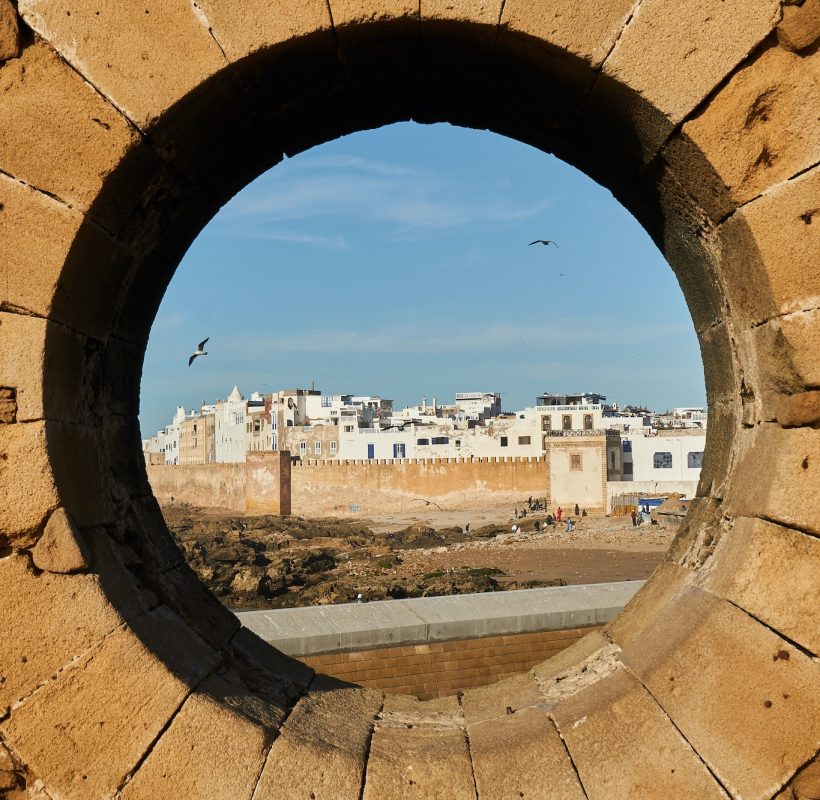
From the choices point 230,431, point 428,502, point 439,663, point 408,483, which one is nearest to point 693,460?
point 428,502

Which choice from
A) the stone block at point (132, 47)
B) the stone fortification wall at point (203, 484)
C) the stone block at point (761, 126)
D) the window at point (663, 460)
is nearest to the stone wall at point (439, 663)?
the stone block at point (132, 47)

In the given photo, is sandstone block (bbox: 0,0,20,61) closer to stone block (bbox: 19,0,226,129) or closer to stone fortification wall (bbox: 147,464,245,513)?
stone block (bbox: 19,0,226,129)

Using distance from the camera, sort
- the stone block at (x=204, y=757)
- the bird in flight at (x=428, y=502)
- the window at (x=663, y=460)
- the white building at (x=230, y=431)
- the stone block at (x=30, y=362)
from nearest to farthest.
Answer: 1. the stone block at (x=204, y=757)
2. the stone block at (x=30, y=362)
3. the window at (x=663, y=460)
4. the bird in flight at (x=428, y=502)
5. the white building at (x=230, y=431)

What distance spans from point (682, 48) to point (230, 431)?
78.6 metres

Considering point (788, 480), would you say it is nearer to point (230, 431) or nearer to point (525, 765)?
point (525, 765)

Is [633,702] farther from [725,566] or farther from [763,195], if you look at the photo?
[763,195]

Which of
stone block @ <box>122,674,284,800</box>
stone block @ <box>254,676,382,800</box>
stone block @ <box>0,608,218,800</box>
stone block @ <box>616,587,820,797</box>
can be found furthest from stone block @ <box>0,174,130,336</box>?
stone block @ <box>616,587,820,797</box>

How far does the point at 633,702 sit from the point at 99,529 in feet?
5.63

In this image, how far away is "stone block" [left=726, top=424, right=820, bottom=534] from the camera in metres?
2.56

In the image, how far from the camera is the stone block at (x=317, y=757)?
2523mm

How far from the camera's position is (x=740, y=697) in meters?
2.53

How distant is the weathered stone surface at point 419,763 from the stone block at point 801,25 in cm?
231

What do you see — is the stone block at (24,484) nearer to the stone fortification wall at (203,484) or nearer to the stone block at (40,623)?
the stone block at (40,623)

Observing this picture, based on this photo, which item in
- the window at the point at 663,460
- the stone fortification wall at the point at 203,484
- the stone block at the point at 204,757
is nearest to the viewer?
the stone block at the point at 204,757
